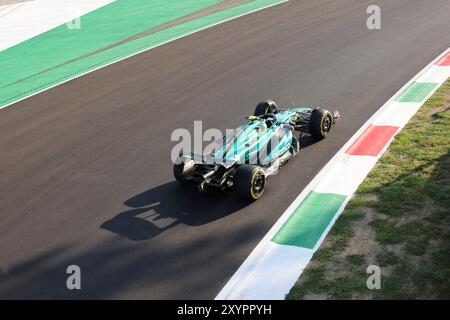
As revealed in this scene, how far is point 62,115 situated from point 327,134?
6.67 meters

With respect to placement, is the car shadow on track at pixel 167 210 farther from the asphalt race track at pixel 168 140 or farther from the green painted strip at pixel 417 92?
the green painted strip at pixel 417 92

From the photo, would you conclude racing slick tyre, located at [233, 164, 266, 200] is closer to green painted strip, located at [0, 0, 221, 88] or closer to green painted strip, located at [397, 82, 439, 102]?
green painted strip, located at [397, 82, 439, 102]

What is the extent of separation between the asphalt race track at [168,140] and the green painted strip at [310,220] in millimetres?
315

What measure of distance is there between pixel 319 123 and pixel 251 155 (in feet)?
5.85

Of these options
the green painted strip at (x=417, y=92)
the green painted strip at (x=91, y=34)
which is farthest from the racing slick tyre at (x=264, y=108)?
the green painted strip at (x=91, y=34)

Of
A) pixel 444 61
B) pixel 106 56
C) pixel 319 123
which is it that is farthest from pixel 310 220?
pixel 106 56

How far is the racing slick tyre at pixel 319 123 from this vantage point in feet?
32.9

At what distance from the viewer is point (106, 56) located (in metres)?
17.3

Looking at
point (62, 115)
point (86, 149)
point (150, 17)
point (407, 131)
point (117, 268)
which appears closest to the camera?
point (117, 268)

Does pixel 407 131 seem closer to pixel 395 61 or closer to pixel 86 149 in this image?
pixel 395 61

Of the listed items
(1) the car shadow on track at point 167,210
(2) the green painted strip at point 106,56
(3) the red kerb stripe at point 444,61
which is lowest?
(1) the car shadow on track at point 167,210

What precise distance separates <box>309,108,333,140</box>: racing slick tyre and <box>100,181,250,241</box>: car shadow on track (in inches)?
94.3
